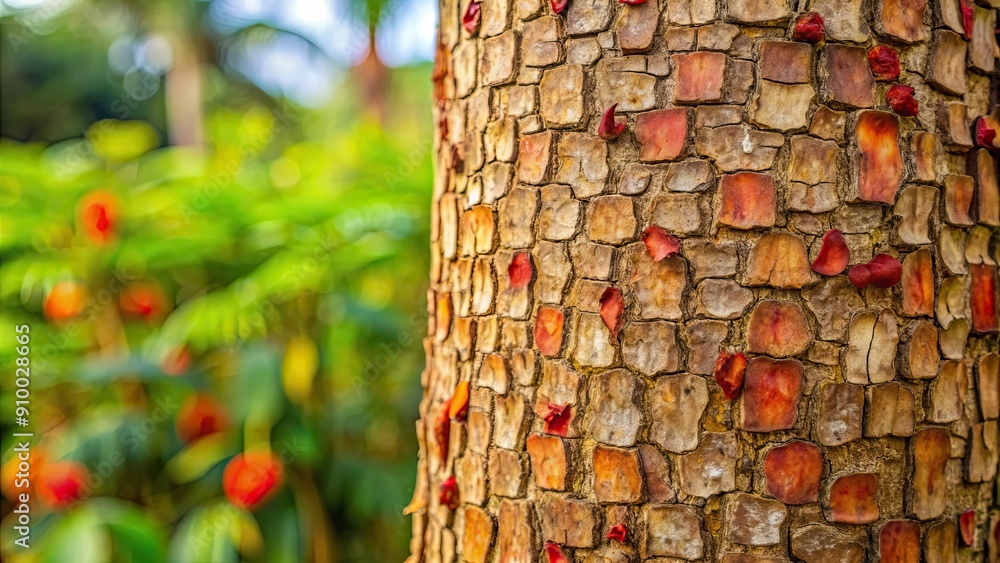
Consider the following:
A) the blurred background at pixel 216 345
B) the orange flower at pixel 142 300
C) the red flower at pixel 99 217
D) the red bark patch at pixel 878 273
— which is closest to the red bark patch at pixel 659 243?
the red bark patch at pixel 878 273

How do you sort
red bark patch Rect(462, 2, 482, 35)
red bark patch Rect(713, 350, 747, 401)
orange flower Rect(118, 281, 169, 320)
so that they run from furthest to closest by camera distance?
orange flower Rect(118, 281, 169, 320)
red bark patch Rect(462, 2, 482, 35)
red bark patch Rect(713, 350, 747, 401)

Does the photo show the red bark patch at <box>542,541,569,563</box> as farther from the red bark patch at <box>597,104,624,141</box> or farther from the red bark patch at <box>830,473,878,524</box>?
the red bark patch at <box>597,104,624,141</box>

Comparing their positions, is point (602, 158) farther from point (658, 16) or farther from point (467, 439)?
point (467, 439)

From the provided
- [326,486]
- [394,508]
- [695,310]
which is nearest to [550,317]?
[695,310]

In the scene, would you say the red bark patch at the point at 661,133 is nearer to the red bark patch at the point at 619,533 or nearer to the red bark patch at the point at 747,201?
the red bark patch at the point at 747,201

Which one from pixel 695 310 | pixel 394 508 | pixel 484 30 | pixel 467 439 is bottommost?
pixel 394 508

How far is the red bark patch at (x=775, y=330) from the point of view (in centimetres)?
53

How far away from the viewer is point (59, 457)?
1.66 meters

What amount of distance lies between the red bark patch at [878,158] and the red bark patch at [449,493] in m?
0.38

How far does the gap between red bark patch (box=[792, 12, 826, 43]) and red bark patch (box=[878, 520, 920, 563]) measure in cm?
33

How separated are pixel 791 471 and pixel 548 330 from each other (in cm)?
19

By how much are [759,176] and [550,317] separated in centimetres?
17

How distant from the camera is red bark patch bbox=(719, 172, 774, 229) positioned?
1.73ft

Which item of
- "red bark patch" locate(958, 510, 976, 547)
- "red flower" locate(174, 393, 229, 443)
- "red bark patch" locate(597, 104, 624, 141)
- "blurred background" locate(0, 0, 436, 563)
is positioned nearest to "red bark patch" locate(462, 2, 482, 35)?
"red bark patch" locate(597, 104, 624, 141)
